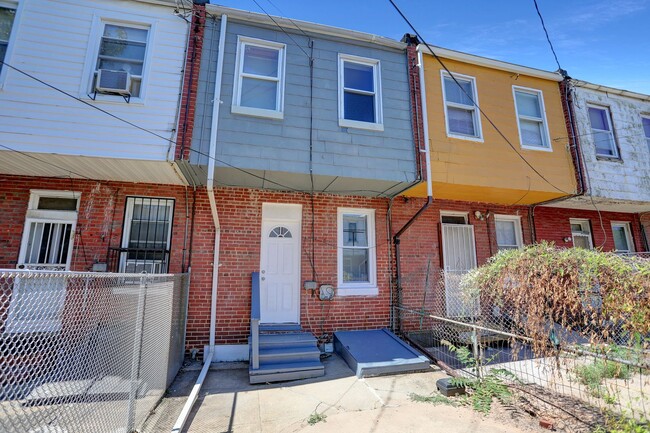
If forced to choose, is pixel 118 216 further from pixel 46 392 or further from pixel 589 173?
pixel 589 173

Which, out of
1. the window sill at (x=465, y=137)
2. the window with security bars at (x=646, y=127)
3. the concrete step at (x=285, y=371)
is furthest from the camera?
the window with security bars at (x=646, y=127)

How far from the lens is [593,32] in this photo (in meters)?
5.53

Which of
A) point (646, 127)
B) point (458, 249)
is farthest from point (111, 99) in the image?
point (646, 127)

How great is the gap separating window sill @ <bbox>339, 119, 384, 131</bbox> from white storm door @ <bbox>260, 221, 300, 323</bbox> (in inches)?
90.8

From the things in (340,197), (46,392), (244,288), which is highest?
(340,197)

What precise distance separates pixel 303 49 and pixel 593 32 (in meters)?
5.24

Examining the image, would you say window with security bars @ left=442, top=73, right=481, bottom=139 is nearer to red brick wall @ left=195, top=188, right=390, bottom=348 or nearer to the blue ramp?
red brick wall @ left=195, top=188, right=390, bottom=348

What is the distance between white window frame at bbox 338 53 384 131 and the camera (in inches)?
242

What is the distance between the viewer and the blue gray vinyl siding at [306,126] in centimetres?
549

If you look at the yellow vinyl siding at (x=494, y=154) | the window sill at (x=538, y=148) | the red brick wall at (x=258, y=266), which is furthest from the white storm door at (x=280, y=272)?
the window sill at (x=538, y=148)

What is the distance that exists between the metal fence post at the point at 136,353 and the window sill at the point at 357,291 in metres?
3.98

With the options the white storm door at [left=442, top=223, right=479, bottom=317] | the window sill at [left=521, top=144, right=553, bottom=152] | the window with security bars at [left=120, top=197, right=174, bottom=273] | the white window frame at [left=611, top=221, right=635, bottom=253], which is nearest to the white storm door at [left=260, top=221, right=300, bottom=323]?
the window with security bars at [left=120, top=197, right=174, bottom=273]

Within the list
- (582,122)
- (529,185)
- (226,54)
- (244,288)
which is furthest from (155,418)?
(582,122)

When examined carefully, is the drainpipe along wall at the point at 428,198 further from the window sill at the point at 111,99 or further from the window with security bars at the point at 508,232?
the window sill at the point at 111,99
